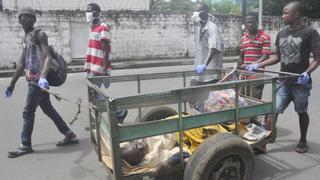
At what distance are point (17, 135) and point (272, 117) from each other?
3.66 metres

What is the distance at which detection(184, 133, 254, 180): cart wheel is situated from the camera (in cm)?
344

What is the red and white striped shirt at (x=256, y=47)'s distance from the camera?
17.9 feet

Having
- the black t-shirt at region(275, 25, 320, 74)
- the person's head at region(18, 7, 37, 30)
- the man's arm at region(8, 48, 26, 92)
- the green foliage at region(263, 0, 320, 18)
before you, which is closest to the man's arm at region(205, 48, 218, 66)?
the black t-shirt at region(275, 25, 320, 74)

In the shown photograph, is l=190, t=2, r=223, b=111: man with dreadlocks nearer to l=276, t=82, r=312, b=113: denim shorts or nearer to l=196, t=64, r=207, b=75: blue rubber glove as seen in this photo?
l=196, t=64, r=207, b=75: blue rubber glove

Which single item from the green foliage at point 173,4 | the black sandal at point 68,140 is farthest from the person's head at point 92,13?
the green foliage at point 173,4

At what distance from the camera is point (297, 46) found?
15.4ft

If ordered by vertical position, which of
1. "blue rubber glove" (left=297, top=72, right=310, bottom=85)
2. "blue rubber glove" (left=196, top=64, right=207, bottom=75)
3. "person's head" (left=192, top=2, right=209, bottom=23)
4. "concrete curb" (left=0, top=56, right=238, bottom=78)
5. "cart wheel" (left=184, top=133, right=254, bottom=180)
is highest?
"person's head" (left=192, top=2, right=209, bottom=23)

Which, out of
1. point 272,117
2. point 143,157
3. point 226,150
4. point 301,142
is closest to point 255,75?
point 272,117

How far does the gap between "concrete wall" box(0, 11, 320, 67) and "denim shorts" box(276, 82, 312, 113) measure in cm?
1071

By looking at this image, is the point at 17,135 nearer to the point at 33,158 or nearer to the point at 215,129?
the point at 33,158

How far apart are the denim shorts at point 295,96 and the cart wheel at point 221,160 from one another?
1277 mm

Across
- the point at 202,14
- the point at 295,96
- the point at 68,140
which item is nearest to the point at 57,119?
the point at 68,140

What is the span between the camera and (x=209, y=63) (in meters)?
5.28

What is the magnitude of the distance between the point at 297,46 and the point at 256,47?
854mm
